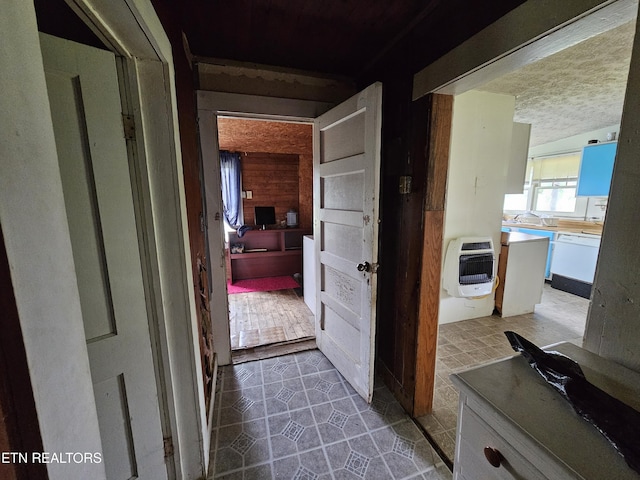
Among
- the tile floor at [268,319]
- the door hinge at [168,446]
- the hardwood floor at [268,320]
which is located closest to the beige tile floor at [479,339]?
the hardwood floor at [268,320]

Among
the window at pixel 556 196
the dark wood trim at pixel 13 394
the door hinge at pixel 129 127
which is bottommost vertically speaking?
the dark wood trim at pixel 13 394

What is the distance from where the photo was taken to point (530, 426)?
588 millimetres

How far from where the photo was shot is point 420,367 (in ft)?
5.18

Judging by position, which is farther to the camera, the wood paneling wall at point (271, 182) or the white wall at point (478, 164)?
the wood paneling wall at point (271, 182)

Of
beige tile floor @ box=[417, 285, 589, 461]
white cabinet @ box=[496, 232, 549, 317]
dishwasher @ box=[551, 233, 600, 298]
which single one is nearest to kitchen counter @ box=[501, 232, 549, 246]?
white cabinet @ box=[496, 232, 549, 317]

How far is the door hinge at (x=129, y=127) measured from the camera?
0.94 metres

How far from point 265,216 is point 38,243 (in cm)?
442

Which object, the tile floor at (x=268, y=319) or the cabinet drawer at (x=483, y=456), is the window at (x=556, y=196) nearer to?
Result: the tile floor at (x=268, y=319)

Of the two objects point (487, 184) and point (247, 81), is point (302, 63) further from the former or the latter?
point (487, 184)

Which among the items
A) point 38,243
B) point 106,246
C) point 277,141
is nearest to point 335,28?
point 106,246

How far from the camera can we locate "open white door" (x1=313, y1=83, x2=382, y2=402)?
150cm

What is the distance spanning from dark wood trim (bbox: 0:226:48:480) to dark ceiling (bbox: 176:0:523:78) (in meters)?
1.45

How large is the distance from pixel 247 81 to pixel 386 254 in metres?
1.61

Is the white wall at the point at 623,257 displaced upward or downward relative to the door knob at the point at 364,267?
upward
